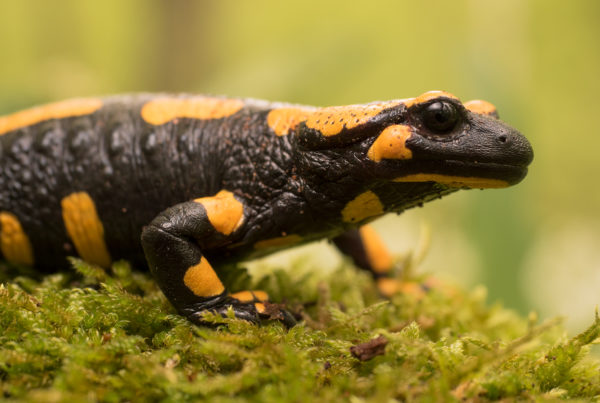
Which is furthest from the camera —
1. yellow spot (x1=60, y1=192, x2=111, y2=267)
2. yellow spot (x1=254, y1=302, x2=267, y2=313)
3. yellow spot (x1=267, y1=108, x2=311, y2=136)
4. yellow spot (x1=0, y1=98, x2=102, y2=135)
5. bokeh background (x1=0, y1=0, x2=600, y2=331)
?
bokeh background (x1=0, y1=0, x2=600, y2=331)

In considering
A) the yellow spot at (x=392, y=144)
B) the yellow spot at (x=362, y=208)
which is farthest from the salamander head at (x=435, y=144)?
the yellow spot at (x=362, y=208)

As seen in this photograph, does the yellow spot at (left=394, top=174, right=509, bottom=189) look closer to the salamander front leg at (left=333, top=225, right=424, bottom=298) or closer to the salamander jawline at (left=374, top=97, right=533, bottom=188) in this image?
the salamander jawline at (left=374, top=97, right=533, bottom=188)

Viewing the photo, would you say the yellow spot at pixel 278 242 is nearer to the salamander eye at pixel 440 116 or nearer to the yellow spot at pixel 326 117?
the yellow spot at pixel 326 117

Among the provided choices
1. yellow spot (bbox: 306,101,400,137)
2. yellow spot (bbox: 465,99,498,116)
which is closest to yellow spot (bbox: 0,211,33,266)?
yellow spot (bbox: 306,101,400,137)

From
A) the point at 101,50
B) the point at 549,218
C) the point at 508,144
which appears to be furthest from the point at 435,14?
the point at 508,144

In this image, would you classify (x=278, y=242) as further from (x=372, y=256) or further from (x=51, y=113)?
(x=51, y=113)

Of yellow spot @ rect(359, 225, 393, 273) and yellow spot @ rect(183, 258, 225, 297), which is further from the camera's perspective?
yellow spot @ rect(359, 225, 393, 273)
